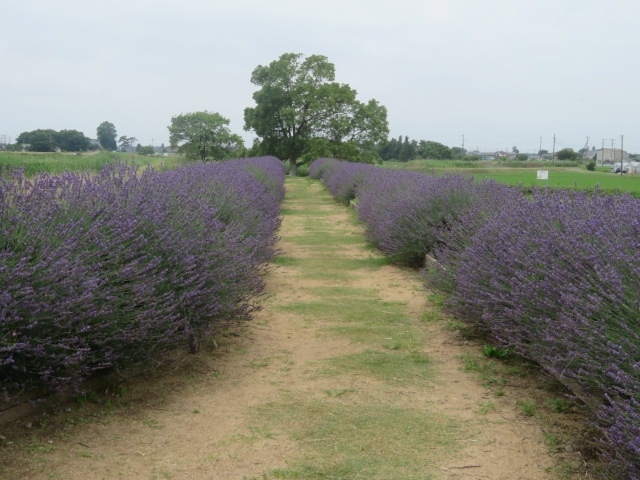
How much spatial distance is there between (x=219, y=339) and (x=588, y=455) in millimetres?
3426

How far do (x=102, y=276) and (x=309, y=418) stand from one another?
1.56m

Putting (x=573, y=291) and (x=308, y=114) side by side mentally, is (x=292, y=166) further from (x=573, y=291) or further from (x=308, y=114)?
(x=573, y=291)

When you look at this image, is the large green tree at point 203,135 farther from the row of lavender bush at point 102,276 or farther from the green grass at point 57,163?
the row of lavender bush at point 102,276

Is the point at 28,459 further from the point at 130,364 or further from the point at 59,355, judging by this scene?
the point at 130,364

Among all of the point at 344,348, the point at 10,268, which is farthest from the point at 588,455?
the point at 10,268

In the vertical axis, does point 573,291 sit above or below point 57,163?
below

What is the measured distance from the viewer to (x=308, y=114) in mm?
49719

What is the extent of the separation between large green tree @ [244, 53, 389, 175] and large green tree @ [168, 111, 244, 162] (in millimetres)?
4203

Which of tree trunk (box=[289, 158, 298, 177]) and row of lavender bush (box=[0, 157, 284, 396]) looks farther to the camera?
tree trunk (box=[289, 158, 298, 177])

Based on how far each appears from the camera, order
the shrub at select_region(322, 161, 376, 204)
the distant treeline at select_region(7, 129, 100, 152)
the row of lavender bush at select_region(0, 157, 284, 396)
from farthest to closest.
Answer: the distant treeline at select_region(7, 129, 100, 152)
the shrub at select_region(322, 161, 376, 204)
the row of lavender bush at select_region(0, 157, 284, 396)

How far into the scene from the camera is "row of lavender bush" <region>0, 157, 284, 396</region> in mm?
3410

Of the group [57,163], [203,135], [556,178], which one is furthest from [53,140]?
[556,178]

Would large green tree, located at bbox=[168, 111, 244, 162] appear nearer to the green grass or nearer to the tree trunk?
the tree trunk

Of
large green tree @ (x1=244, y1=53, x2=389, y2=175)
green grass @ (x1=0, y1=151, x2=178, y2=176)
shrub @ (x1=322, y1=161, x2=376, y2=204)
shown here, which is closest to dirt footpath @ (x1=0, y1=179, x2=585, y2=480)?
green grass @ (x1=0, y1=151, x2=178, y2=176)
